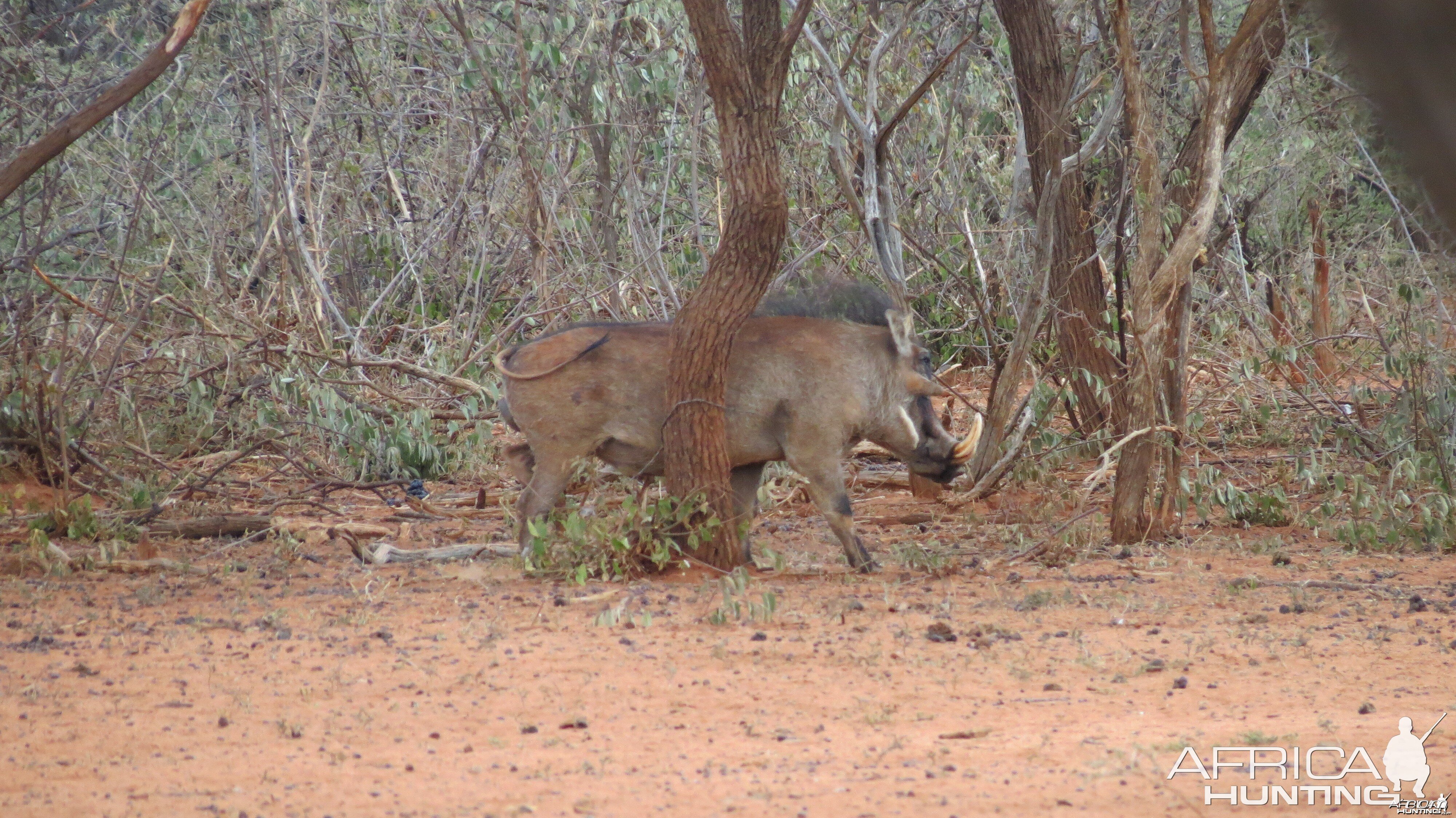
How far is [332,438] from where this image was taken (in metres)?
8.91

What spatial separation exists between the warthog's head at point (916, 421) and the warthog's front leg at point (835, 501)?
1.57 ft

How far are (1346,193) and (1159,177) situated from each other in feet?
16.8

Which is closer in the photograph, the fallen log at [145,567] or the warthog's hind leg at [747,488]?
the fallen log at [145,567]

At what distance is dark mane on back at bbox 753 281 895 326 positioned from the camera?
7.09 metres

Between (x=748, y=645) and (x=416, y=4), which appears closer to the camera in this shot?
Result: (x=748, y=645)

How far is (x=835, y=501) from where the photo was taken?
6363 mm

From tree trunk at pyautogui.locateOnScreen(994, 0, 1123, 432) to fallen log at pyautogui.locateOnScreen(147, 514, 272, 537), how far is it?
4.40 meters

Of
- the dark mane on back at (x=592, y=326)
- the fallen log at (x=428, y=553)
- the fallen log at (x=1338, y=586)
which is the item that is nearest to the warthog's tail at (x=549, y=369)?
the dark mane on back at (x=592, y=326)

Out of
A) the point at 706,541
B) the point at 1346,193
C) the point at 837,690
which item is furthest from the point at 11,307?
the point at 1346,193

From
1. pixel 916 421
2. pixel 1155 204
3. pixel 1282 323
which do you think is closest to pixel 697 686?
pixel 916 421

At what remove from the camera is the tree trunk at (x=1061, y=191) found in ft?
24.6

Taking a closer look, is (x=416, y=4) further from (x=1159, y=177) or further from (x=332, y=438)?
(x=1159, y=177)

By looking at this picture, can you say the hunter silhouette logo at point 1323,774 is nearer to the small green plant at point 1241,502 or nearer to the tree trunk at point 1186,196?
the tree trunk at point 1186,196

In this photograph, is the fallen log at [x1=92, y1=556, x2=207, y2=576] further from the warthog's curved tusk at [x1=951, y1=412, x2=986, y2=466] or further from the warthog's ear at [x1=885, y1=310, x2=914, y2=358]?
the warthog's curved tusk at [x1=951, y1=412, x2=986, y2=466]
